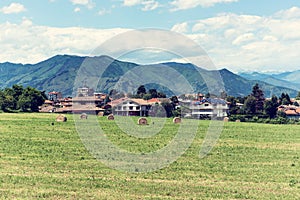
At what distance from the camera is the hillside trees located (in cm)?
7856

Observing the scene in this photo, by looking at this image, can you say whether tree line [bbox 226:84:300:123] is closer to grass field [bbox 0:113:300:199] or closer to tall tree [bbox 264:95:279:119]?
tall tree [bbox 264:95:279:119]

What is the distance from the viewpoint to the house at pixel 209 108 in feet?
274

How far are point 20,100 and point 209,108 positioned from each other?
35782 millimetres

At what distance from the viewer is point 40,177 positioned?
1652 centimetres

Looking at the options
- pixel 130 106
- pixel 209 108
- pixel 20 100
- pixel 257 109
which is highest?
pixel 20 100

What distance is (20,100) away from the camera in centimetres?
7956

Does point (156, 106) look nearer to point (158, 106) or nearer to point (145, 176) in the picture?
point (158, 106)

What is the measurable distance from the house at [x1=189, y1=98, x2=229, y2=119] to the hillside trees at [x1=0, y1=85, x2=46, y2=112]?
2859cm

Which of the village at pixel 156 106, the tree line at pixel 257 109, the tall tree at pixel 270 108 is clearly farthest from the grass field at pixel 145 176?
the tall tree at pixel 270 108

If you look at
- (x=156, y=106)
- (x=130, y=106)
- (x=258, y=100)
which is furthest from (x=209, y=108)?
(x=130, y=106)

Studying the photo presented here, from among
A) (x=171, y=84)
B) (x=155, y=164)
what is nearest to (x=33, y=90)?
(x=171, y=84)

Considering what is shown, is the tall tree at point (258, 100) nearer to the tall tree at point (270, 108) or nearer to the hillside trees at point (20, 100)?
the tall tree at point (270, 108)

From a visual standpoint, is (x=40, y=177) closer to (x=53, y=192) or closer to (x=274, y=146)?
(x=53, y=192)

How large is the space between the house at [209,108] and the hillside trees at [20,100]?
28.6 metres
